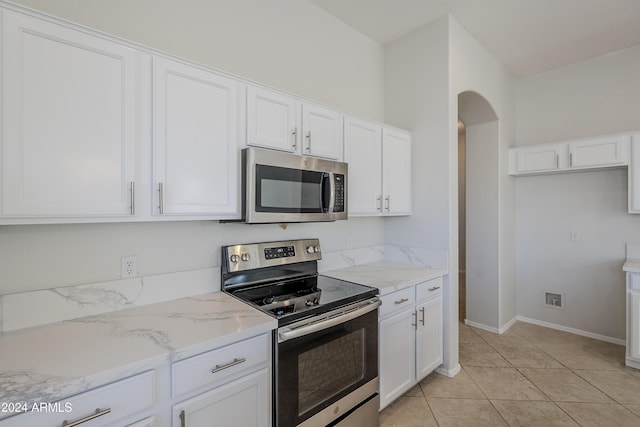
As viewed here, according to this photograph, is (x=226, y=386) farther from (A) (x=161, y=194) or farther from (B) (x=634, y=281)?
(B) (x=634, y=281)

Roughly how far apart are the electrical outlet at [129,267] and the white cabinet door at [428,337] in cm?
191

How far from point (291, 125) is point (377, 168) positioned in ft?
3.04

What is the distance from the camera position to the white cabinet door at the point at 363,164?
2350 mm

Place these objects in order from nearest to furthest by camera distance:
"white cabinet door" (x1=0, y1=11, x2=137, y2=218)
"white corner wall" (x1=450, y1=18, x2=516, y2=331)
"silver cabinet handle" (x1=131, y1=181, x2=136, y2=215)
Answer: "white cabinet door" (x1=0, y1=11, x2=137, y2=218)
"silver cabinet handle" (x1=131, y1=181, x2=136, y2=215)
"white corner wall" (x1=450, y1=18, x2=516, y2=331)

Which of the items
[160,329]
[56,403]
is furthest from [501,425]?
[56,403]

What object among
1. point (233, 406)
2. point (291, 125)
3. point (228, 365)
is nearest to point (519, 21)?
point (291, 125)

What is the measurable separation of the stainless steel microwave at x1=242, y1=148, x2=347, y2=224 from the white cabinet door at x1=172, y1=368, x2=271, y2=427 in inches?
30.9

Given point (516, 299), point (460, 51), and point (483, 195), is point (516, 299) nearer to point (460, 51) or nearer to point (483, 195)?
point (483, 195)

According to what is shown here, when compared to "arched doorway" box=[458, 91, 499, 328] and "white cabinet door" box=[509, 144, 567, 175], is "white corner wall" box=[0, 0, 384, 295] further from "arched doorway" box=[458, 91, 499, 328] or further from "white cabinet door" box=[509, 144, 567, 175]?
"white cabinet door" box=[509, 144, 567, 175]

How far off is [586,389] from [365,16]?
3.54 m

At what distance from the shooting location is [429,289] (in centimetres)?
249

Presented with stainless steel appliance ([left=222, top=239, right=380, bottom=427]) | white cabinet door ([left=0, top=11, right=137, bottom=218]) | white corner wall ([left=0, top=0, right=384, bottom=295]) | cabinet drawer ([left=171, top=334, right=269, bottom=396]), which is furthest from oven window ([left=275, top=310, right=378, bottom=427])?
white cabinet door ([left=0, top=11, right=137, bottom=218])

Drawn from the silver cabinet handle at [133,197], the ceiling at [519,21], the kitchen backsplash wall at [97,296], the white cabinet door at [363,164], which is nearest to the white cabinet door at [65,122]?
the silver cabinet handle at [133,197]

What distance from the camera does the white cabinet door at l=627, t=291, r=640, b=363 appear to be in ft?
8.82
